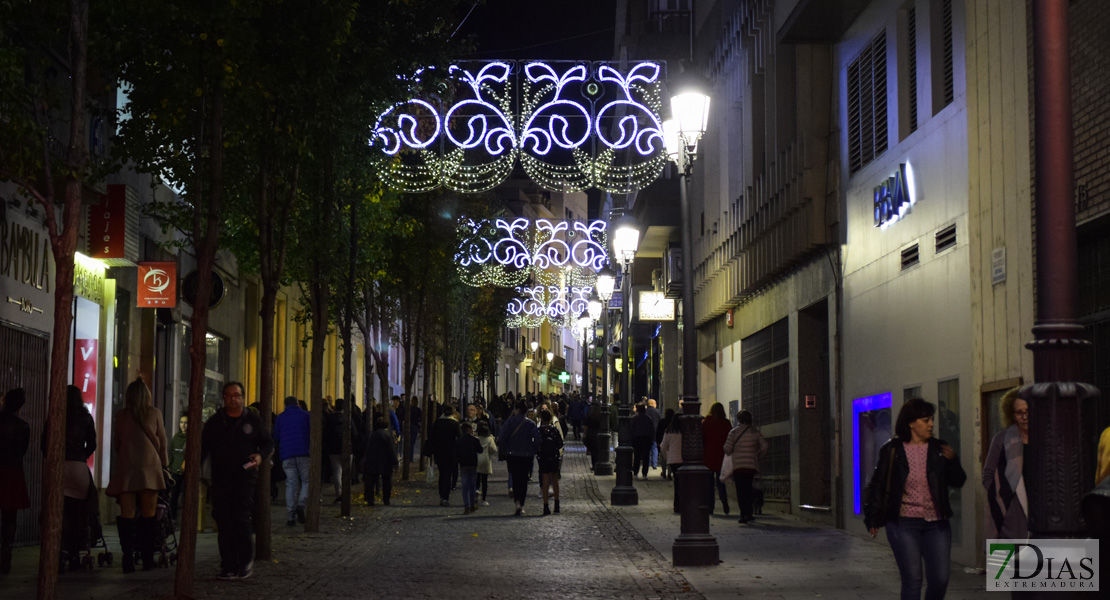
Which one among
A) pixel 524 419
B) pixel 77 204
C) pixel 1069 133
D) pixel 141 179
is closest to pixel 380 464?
pixel 524 419

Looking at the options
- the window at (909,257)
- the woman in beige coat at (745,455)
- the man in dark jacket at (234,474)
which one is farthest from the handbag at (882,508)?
the woman in beige coat at (745,455)

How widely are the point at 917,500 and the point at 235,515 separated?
6898mm

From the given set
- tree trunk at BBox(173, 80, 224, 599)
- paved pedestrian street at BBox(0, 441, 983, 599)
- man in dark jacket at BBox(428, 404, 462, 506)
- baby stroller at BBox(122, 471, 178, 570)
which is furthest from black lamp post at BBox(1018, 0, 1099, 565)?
man in dark jacket at BBox(428, 404, 462, 506)

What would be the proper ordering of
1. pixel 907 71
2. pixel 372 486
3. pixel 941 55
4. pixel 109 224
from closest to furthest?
pixel 941 55, pixel 907 71, pixel 109 224, pixel 372 486

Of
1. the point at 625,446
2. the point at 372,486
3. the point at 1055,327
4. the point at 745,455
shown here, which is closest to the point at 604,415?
the point at 625,446

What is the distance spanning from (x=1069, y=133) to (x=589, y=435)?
3223 centimetres

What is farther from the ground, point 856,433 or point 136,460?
point 856,433

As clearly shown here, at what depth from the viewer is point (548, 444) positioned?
2334 centimetres

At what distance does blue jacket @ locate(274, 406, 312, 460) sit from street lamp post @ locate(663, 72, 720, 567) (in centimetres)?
661

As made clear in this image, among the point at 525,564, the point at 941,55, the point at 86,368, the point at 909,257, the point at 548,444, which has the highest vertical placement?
the point at 941,55

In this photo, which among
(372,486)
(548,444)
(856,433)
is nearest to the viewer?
(856,433)

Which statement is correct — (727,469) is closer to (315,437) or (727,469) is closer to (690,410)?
(690,410)

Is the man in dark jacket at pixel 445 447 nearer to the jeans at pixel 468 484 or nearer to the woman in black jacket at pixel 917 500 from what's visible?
the jeans at pixel 468 484

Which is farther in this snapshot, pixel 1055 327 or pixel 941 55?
pixel 941 55
